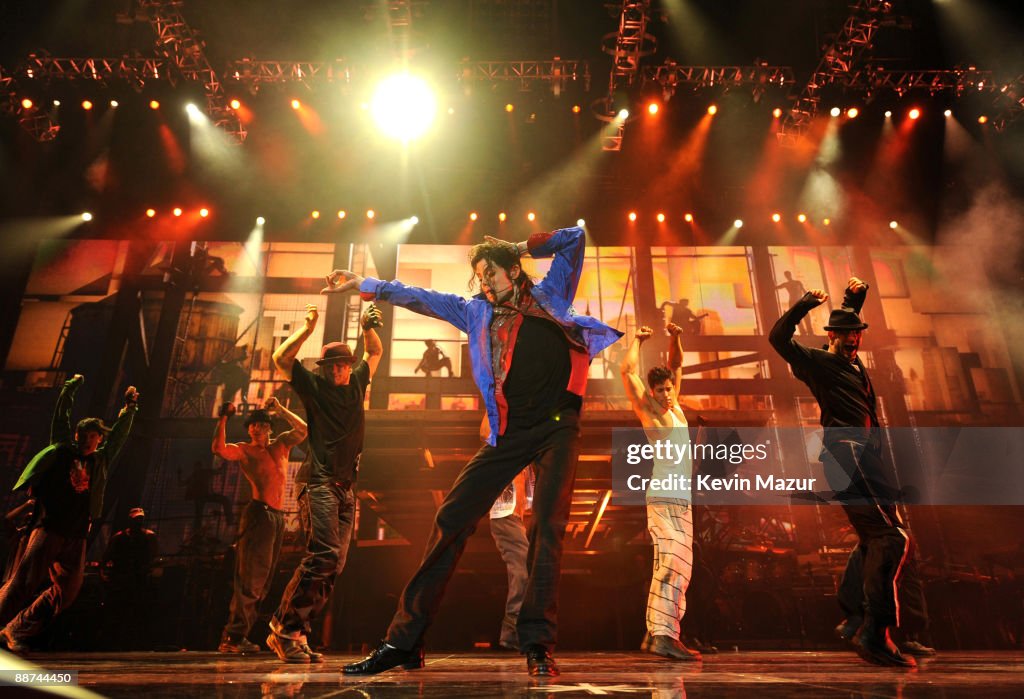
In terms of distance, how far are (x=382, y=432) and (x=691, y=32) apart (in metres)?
7.02

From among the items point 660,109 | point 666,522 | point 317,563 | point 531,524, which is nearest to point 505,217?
point 660,109

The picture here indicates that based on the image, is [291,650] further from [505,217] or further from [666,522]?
[505,217]

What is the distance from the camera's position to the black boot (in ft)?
9.47

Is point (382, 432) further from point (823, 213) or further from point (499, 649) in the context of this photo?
point (823, 213)

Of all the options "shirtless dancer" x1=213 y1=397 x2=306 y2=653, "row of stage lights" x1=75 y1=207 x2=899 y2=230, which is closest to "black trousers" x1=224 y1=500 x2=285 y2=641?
"shirtless dancer" x1=213 y1=397 x2=306 y2=653

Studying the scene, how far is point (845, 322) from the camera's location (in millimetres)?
3463

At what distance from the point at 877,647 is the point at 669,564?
1.38 metres

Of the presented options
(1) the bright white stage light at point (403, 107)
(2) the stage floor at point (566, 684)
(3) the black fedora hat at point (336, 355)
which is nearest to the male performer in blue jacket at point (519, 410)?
(2) the stage floor at point (566, 684)

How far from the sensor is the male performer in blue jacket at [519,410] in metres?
2.34

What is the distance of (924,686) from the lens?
1.91 metres

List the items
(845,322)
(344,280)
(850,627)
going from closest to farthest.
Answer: (344,280) → (850,627) → (845,322)

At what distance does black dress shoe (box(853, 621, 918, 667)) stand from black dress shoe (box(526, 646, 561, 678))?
1721 mm

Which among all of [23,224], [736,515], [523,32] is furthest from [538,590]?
[23,224]

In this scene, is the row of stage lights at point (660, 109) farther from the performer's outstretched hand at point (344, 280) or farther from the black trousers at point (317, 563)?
the black trousers at point (317, 563)
